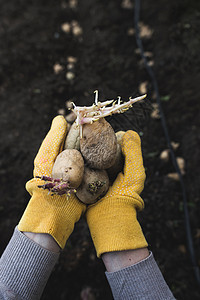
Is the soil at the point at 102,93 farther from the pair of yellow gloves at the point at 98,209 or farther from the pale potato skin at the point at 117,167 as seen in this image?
the pair of yellow gloves at the point at 98,209

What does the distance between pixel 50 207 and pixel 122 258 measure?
1.28ft

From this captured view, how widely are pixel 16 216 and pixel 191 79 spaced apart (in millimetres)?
2107

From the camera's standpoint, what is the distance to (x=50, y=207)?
1.13 meters

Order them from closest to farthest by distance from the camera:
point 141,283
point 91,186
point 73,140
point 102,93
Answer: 1. point 141,283
2. point 91,186
3. point 73,140
4. point 102,93

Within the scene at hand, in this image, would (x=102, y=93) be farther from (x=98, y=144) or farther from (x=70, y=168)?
(x=70, y=168)

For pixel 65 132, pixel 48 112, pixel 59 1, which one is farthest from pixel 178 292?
pixel 59 1

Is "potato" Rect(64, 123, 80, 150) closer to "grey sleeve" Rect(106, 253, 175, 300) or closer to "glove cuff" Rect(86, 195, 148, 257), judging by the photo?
"glove cuff" Rect(86, 195, 148, 257)

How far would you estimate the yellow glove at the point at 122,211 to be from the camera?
1079 millimetres

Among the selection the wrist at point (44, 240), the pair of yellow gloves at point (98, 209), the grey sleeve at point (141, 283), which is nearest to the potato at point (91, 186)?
the pair of yellow gloves at point (98, 209)

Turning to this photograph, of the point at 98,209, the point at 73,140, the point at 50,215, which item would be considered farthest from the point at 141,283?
the point at 73,140

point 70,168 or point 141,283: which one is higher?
point 70,168

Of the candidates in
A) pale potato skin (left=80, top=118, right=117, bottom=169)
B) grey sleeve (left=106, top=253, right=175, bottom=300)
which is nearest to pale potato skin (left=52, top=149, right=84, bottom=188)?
pale potato skin (left=80, top=118, right=117, bottom=169)

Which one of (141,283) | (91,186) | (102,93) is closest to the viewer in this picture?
(141,283)

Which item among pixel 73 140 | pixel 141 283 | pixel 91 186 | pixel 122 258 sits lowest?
pixel 141 283
